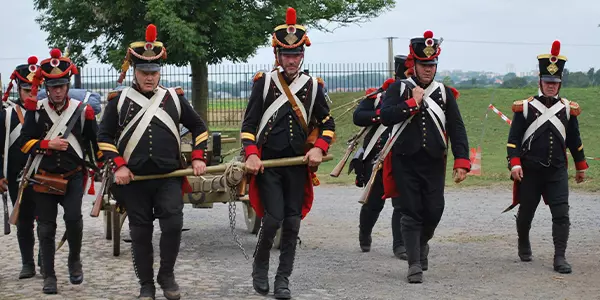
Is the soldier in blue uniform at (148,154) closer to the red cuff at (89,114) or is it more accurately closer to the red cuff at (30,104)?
the red cuff at (89,114)

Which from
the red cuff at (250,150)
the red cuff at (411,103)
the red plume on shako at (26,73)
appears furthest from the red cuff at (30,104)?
the red cuff at (411,103)

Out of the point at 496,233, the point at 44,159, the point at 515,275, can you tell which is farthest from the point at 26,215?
the point at 496,233

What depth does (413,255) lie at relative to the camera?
30.8 feet

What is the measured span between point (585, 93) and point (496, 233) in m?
18.8

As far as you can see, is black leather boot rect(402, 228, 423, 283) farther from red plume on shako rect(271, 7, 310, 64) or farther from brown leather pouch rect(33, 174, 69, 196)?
brown leather pouch rect(33, 174, 69, 196)

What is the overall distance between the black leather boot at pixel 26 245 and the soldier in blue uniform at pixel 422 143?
129 inches

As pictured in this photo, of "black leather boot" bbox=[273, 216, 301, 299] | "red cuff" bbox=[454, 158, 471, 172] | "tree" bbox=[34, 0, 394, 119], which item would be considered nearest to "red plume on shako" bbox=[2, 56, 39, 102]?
"black leather boot" bbox=[273, 216, 301, 299]

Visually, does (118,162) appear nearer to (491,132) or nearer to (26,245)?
(26,245)

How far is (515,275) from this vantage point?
31.4 feet

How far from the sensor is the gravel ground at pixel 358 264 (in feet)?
29.4

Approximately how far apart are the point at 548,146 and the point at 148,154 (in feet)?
12.2

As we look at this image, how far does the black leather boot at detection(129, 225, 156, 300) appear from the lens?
847cm

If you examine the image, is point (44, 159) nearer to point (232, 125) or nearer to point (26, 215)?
point (26, 215)

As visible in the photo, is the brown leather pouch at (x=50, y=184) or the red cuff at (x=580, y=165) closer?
the brown leather pouch at (x=50, y=184)
